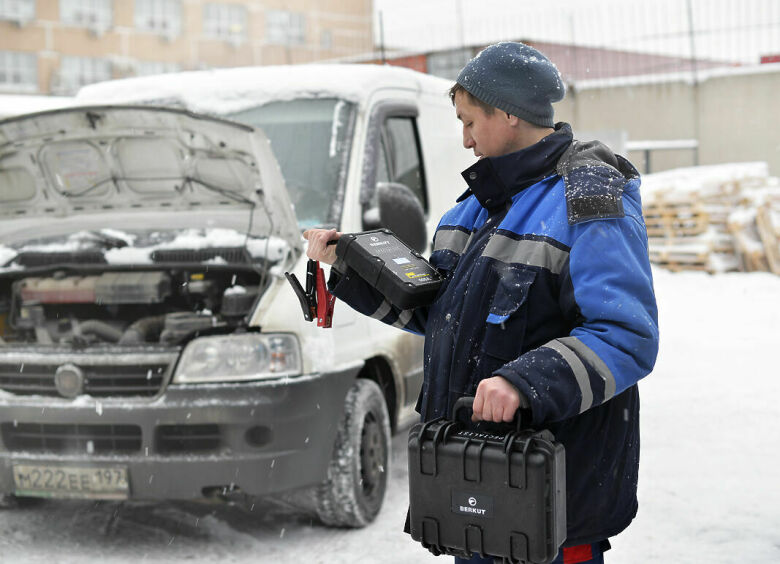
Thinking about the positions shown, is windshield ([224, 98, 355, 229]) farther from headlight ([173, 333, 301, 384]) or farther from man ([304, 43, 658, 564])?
man ([304, 43, 658, 564])

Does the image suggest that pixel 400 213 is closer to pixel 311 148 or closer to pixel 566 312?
pixel 311 148

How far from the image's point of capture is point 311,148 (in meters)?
5.07

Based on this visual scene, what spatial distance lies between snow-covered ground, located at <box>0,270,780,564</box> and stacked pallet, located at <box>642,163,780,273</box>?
6264mm

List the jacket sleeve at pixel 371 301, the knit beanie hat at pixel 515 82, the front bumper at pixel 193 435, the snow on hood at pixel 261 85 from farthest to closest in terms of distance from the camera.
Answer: the snow on hood at pixel 261 85, the front bumper at pixel 193 435, the jacket sleeve at pixel 371 301, the knit beanie hat at pixel 515 82

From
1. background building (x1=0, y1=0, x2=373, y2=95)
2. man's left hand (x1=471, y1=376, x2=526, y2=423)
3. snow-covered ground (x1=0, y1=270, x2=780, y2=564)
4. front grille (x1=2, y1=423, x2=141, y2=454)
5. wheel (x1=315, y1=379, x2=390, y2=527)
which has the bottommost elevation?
snow-covered ground (x1=0, y1=270, x2=780, y2=564)

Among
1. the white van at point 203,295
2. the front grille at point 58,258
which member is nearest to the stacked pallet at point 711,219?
the white van at point 203,295

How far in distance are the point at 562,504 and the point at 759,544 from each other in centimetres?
261

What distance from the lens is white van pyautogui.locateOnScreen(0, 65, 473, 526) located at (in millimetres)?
4090

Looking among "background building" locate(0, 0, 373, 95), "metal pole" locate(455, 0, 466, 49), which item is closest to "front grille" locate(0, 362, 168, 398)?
"metal pole" locate(455, 0, 466, 49)

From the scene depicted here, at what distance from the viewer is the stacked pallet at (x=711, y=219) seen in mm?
12695

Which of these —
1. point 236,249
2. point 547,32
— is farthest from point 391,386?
point 547,32

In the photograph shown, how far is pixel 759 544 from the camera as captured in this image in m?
4.26

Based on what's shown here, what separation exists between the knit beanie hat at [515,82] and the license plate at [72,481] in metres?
2.53

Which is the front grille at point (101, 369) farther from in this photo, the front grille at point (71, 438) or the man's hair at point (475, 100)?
the man's hair at point (475, 100)
